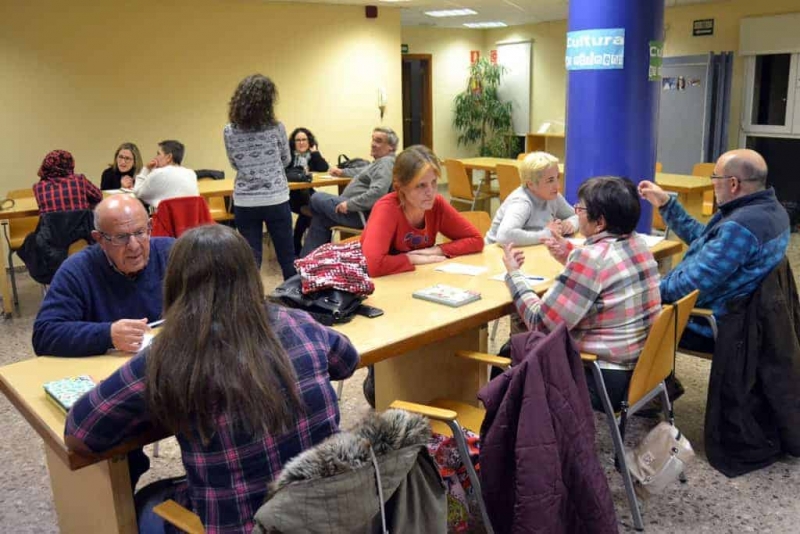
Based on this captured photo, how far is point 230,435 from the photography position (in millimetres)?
1439

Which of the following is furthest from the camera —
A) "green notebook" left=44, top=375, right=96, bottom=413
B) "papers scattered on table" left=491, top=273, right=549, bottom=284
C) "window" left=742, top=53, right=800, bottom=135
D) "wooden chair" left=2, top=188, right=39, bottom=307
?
"window" left=742, top=53, right=800, bottom=135

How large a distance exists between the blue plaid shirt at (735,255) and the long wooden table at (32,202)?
3.96m

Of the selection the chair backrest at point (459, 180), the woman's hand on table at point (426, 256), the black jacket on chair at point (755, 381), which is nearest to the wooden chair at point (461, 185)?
the chair backrest at point (459, 180)

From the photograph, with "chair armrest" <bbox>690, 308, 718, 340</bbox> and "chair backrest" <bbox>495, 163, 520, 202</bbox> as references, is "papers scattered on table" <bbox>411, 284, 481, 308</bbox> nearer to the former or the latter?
"chair armrest" <bbox>690, 308, 718, 340</bbox>

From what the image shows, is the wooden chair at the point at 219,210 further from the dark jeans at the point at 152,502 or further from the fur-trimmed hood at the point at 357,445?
the fur-trimmed hood at the point at 357,445

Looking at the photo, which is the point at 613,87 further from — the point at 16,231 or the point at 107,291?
the point at 16,231

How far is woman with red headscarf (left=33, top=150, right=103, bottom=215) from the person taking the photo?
4703 millimetres

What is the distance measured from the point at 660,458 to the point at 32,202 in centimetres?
484

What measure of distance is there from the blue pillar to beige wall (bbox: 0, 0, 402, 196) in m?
4.86

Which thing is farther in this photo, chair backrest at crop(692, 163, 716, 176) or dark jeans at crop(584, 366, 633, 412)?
chair backrest at crop(692, 163, 716, 176)

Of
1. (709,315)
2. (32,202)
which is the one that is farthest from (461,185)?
(709,315)

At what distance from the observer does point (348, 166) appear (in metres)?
7.07

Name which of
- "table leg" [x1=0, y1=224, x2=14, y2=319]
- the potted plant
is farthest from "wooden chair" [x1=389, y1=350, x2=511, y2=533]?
the potted plant

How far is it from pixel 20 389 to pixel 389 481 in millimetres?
1119
